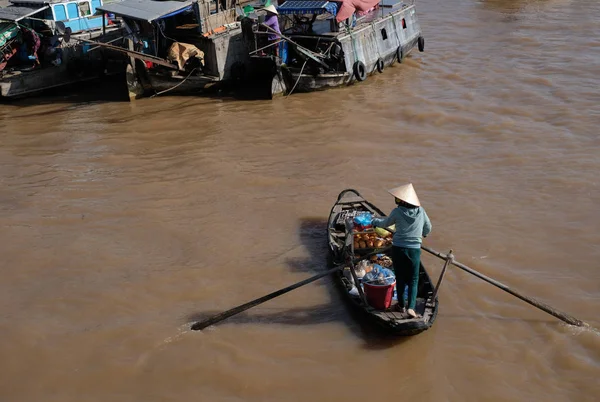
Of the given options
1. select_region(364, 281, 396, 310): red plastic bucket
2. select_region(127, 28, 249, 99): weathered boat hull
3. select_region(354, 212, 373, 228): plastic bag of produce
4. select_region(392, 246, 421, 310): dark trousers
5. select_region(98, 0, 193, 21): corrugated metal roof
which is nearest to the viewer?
select_region(392, 246, 421, 310): dark trousers

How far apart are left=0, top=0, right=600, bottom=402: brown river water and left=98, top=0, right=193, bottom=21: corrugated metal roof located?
1977 millimetres

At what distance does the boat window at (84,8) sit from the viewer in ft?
53.0

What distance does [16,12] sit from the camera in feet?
48.4

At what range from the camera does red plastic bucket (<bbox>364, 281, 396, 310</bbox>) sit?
6703 mm

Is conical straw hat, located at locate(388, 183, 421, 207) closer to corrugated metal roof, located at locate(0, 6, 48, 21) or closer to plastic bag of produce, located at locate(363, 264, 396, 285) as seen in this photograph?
plastic bag of produce, located at locate(363, 264, 396, 285)

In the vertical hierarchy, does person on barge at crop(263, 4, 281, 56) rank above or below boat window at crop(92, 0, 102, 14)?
below

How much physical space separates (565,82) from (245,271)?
10328 mm

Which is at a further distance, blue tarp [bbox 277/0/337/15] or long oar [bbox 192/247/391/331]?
blue tarp [bbox 277/0/337/15]

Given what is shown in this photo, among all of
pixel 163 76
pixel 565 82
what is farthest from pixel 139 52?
pixel 565 82

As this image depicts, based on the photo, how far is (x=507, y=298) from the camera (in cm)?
752

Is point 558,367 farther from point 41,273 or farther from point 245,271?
point 41,273

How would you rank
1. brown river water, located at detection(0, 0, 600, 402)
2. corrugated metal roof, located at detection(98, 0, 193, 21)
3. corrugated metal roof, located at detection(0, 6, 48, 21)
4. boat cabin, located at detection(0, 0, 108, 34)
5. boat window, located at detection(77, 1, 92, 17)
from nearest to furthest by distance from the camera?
1. brown river water, located at detection(0, 0, 600, 402)
2. corrugated metal roof, located at detection(98, 0, 193, 21)
3. corrugated metal roof, located at detection(0, 6, 48, 21)
4. boat cabin, located at detection(0, 0, 108, 34)
5. boat window, located at detection(77, 1, 92, 17)

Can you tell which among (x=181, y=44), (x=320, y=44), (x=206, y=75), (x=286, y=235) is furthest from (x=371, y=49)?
(x=286, y=235)

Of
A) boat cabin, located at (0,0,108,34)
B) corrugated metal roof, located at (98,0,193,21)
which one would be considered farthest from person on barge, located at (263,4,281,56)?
boat cabin, located at (0,0,108,34)
